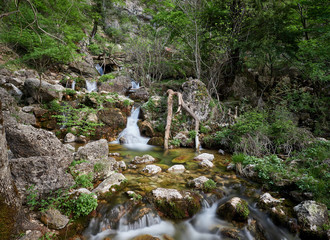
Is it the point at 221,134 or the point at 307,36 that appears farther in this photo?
the point at 307,36

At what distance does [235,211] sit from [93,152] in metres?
3.95

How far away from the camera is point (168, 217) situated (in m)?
3.42

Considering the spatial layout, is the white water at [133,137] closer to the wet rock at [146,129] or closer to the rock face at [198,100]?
the wet rock at [146,129]

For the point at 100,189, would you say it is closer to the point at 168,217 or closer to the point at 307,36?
the point at 168,217

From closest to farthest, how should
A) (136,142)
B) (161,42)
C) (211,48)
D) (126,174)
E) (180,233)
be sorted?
(180,233) < (126,174) < (136,142) < (211,48) < (161,42)

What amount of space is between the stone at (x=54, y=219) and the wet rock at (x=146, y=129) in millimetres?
6975

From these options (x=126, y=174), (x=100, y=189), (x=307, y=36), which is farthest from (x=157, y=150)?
(x=307, y=36)

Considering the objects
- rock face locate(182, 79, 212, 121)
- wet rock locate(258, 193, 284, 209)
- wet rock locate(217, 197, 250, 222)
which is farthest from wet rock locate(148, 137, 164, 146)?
wet rock locate(258, 193, 284, 209)

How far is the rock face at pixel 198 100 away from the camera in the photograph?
33.8ft

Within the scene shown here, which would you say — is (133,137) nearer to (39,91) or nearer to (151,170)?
(151,170)

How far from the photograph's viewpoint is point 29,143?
11.4 ft

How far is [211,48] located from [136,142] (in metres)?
8.48

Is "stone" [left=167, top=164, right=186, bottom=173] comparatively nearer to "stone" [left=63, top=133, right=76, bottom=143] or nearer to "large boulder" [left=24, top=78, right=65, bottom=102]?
"stone" [left=63, top=133, right=76, bottom=143]

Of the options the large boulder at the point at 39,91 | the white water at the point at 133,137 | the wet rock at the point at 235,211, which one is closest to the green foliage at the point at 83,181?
the wet rock at the point at 235,211
